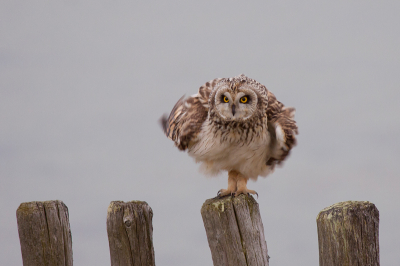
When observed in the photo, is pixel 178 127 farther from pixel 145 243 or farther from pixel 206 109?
pixel 145 243

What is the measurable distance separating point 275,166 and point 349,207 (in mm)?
1329

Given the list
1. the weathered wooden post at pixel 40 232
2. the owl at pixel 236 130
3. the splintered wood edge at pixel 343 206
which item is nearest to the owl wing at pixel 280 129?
the owl at pixel 236 130

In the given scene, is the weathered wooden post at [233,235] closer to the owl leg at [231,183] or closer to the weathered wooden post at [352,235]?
the weathered wooden post at [352,235]

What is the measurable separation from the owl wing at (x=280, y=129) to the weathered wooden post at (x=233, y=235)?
2.52 feet

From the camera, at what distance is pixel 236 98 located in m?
3.16

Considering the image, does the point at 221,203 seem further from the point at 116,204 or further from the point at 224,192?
the point at 224,192

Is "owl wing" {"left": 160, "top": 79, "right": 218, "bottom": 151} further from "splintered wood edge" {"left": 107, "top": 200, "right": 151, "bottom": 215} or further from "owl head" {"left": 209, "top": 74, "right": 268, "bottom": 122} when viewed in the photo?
"splintered wood edge" {"left": 107, "top": 200, "right": 151, "bottom": 215}

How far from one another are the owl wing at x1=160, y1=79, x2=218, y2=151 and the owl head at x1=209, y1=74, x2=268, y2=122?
0.26 meters

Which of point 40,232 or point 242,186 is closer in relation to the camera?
point 40,232

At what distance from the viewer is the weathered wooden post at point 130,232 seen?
2.96m

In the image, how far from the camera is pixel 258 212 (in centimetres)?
283

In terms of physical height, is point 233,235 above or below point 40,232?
below

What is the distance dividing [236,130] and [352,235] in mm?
1249

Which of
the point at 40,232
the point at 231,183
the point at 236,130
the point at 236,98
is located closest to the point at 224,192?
the point at 231,183
